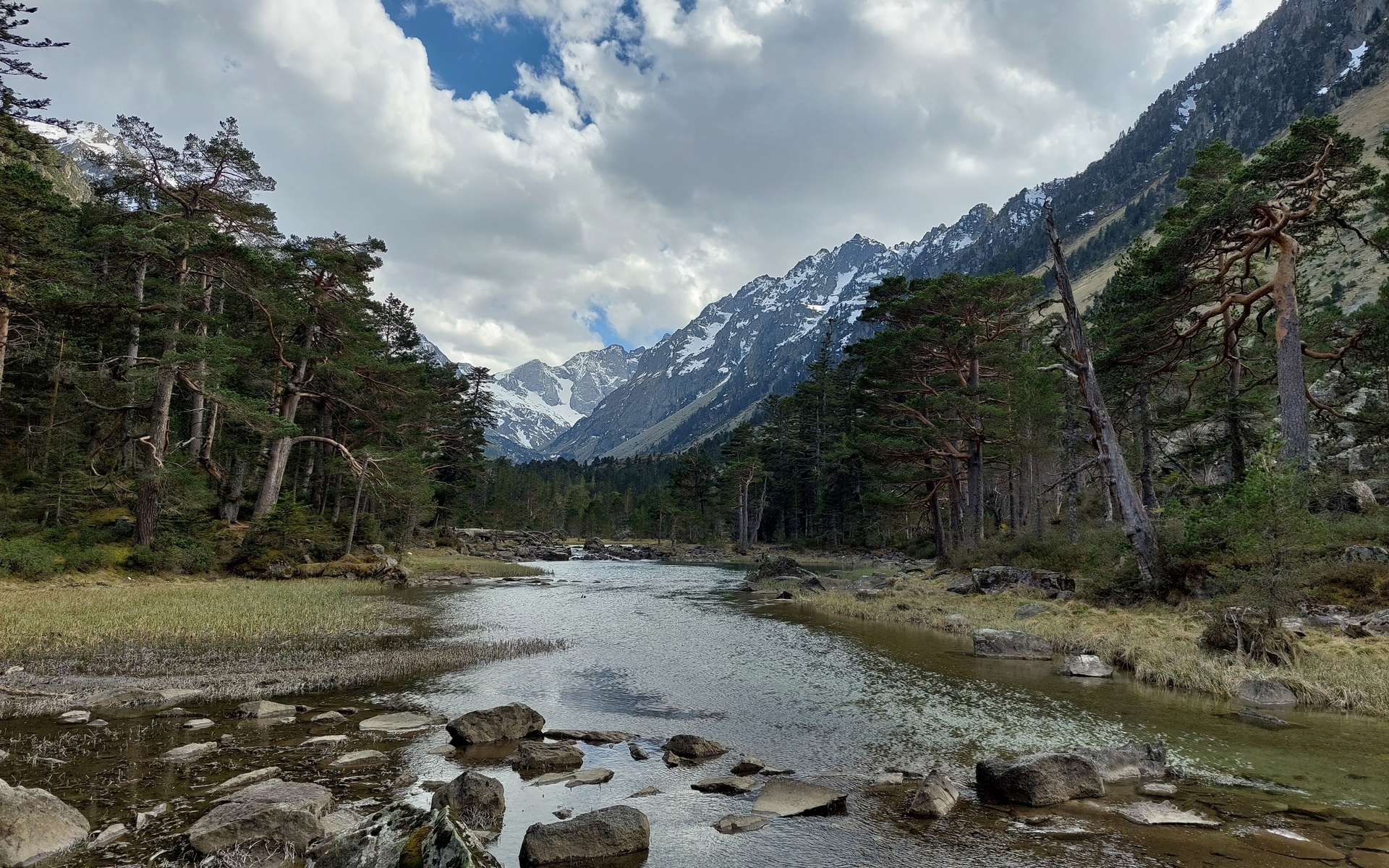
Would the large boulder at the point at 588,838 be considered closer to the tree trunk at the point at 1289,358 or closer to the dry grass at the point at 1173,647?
the dry grass at the point at 1173,647

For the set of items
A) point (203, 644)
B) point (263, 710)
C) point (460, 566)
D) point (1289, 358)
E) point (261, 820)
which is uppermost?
point (1289, 358)

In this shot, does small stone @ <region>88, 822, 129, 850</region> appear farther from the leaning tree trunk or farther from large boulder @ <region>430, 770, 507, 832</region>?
the leaning tree trunk

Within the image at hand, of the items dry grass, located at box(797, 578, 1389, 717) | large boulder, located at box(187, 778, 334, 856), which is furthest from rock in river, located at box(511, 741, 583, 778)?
dry grass, located at box(797, 578, 1389, 717)

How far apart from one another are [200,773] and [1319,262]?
143173mm

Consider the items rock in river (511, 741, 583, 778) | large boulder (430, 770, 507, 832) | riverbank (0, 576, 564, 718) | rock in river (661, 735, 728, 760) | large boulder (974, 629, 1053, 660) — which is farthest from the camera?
large boulder (974, 629, 1053, 660)

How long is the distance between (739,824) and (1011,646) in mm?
13904

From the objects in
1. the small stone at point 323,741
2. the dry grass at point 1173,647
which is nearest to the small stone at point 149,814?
the small stone at point 323,741

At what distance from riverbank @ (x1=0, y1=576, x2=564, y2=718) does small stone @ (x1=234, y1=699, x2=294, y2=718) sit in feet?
3.89

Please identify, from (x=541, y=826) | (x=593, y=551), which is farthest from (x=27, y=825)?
(x=593, y=551)

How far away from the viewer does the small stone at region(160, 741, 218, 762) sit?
856 cm

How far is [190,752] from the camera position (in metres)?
8.80

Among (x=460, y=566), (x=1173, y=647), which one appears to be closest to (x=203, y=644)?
(x=1173, y=647)

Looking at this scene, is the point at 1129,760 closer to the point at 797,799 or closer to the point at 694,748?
the point at 797,799

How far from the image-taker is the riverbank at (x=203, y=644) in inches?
489
